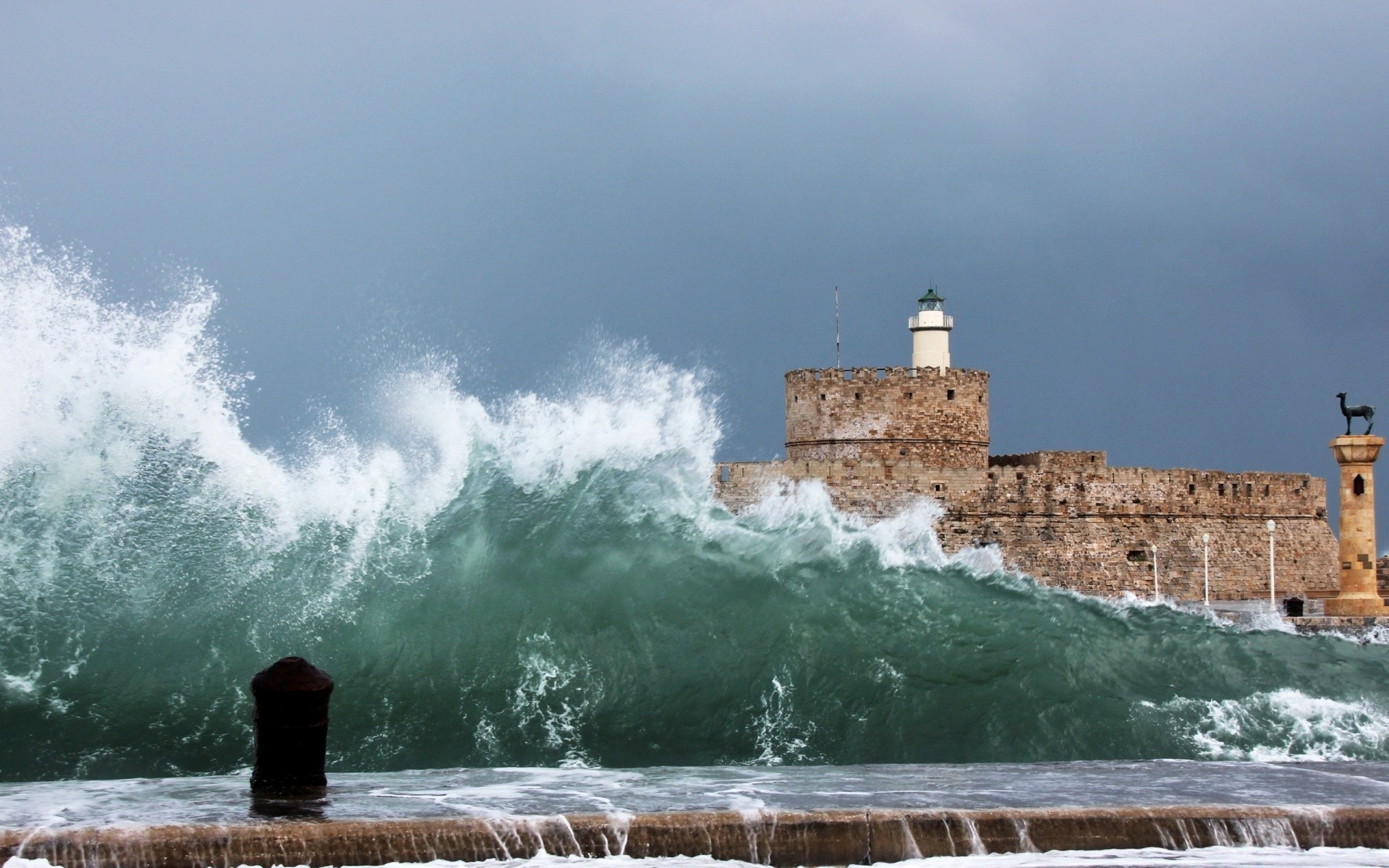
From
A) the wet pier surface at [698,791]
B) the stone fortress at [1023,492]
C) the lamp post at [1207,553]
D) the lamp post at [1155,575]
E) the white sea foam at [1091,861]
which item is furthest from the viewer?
the lamp post at [1207,553]

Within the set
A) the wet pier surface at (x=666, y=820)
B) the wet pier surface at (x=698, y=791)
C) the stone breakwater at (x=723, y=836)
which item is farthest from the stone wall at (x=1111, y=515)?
the stone breakwater at (x=723, y=836)

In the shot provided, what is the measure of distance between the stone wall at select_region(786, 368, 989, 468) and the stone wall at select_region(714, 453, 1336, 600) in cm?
46

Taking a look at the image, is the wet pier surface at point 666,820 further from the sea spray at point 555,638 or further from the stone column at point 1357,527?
the stone column at point 1357,527

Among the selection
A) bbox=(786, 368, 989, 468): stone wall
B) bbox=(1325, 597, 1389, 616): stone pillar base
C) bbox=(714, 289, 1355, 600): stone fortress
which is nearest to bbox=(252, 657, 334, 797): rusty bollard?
bbox=(714, 289, 1355, 600): stone fortress

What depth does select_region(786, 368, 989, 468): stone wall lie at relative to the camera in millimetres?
28031

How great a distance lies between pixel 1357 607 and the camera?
86.3 ft

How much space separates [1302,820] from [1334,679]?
618 cm

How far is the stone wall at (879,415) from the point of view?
1104 inches

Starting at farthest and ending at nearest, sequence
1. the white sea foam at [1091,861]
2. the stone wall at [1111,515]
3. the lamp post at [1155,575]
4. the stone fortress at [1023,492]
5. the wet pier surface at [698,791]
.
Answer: the lamp post at [1155,575] < the stone fortress at [1023,492] < the stone wall at [1111,515] < the wet pier surface at [698,791] < the white sea foam at [1091,861]

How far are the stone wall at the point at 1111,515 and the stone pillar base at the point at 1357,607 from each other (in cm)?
305

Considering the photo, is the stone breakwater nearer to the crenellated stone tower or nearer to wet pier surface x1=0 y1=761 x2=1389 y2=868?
wet pier surface x1=0 y1=761 x2=1389 y2=868

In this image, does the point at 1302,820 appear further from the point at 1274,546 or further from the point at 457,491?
the point at 1274,546

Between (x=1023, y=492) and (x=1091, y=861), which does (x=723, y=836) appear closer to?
(x=1091, y=861)

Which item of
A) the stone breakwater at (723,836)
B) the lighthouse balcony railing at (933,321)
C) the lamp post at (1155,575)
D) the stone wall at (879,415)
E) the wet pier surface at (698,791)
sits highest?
the lighthouse balcony railing at (933,321)
